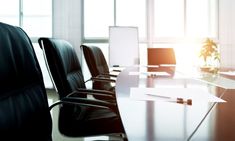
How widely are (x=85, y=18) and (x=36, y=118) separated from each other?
5.26m

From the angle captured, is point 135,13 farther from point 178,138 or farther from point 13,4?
point 178,138

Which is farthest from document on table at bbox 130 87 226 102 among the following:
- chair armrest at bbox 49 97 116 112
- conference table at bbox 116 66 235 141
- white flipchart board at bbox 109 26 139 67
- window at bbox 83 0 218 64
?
window at bbox 83 0 218 64

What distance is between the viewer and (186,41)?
607 cm

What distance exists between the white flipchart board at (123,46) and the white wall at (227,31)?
6.35 ft

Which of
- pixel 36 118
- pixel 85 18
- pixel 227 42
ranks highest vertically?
pixel 85 18

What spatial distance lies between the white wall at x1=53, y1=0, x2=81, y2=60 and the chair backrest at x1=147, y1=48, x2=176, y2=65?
7.55 ft

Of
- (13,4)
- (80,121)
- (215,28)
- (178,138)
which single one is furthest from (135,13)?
(178,138)

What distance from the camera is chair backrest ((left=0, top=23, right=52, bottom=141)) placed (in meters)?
0.96

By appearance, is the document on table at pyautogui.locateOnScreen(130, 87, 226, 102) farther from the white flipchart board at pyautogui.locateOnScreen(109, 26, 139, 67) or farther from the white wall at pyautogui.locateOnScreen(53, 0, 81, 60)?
the white wall at pyautogui.locateOnScreen(53, 0, 81, 60)

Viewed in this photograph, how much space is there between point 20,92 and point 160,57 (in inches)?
135

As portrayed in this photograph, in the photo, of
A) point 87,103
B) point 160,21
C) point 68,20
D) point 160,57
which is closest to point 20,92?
point 87,103

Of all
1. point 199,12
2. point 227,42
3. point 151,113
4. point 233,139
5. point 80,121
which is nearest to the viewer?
point 233,139

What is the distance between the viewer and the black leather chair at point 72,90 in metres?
1.56

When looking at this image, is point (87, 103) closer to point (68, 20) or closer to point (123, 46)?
point (123, 46)
